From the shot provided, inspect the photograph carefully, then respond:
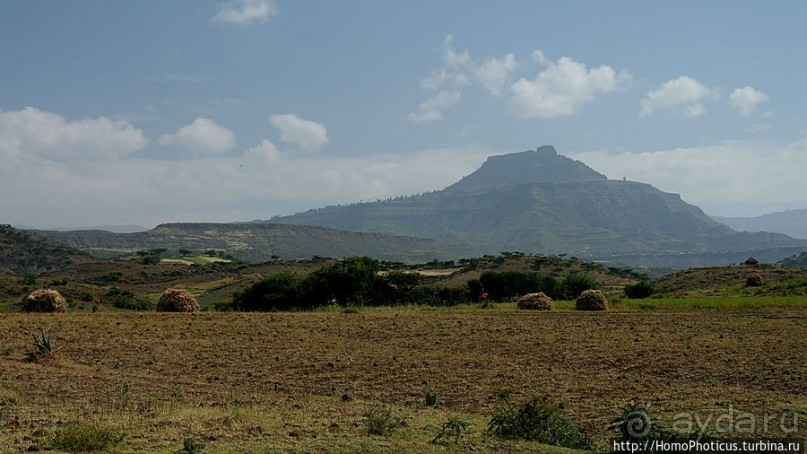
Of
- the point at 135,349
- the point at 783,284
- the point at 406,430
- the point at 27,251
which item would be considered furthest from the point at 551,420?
the point at 27,251

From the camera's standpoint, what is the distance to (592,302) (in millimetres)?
37594

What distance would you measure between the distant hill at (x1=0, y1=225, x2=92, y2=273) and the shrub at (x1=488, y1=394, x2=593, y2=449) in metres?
117

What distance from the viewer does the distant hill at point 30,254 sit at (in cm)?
11262

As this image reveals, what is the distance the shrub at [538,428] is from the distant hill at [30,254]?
117 metres

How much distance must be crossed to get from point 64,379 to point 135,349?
509 centimetres

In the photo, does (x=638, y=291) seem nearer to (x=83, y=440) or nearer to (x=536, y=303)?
(x=536, y=303)

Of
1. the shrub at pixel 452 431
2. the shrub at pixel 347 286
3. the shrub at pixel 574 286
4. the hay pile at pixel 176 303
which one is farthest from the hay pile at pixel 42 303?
the shrub at pixel 574 286

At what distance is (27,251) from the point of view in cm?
12012

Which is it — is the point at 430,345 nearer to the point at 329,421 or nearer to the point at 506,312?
the point at 329,421

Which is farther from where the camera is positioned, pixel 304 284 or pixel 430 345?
pixel 304 284

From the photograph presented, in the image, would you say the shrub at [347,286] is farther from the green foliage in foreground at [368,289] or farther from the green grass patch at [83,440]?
the green grass patch at [83,440]

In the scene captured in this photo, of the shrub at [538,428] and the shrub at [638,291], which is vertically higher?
the shrub at [538,428]

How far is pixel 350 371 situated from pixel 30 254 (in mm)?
123609

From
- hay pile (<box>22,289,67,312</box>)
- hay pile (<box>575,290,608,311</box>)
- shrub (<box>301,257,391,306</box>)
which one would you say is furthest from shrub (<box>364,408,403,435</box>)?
shrub (<box>301,257,391,306</box>)
